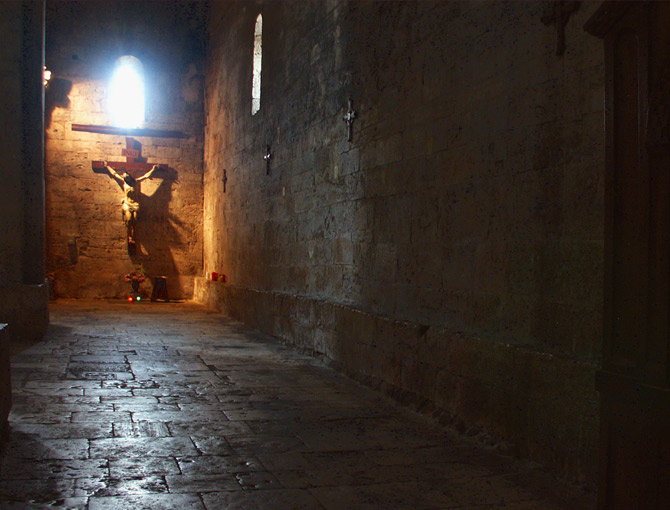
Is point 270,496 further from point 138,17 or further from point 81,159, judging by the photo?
point 138,17

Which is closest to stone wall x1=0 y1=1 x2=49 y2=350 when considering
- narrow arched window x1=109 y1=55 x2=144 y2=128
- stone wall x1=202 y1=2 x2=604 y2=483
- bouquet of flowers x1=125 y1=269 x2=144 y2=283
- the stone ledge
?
stone wall x1=202 y1=2 x2=604 y2=483

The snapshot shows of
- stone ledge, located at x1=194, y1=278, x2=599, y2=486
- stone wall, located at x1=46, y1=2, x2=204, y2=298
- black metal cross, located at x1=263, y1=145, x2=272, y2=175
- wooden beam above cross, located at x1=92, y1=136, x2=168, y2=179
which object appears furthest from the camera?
wooden beam above cross, located at x1=92, y1=136, x2=168, y2=179

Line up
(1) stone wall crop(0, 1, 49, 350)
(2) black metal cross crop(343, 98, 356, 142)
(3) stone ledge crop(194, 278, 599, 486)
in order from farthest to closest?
(1) stone wall crop(0, 1, 49, 350)
(2) black metal cross crop(343, 98, 356, 142)
(3) stone ledge crop(194, 278, 599, 486)

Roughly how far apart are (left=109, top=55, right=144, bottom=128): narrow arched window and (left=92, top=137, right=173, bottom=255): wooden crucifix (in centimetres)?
49

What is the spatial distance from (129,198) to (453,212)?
1035 cm

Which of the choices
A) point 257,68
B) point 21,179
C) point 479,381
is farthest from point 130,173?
point 479,381

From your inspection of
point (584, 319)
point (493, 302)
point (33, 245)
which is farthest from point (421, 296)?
point (33, 245)

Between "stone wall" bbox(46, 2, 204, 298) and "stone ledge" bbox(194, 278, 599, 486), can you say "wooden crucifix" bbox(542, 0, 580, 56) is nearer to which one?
"stone ledge" bbox(194, 278, 599, 486)

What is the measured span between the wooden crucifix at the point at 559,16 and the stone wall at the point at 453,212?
4 cm

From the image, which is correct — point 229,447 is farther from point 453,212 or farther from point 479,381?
point 453,212

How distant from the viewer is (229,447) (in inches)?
150

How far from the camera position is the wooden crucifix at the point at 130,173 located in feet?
45.0

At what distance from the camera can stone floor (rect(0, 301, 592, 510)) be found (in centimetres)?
304

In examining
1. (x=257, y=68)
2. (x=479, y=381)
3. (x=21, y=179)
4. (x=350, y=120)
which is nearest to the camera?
(x=479, y=381)
